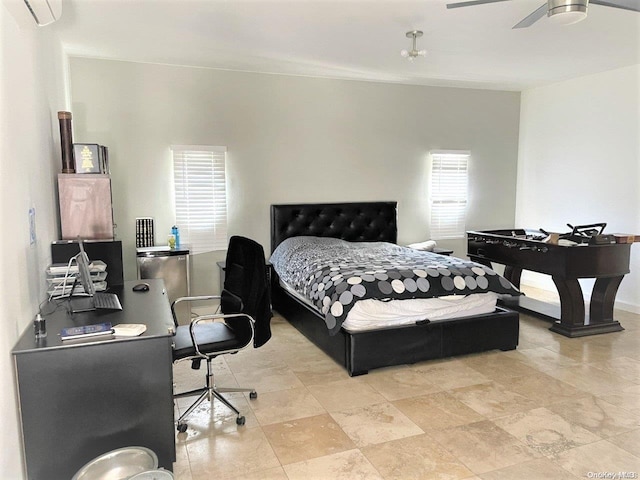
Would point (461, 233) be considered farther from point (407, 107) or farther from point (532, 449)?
point (532, 449)

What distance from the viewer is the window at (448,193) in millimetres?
6188

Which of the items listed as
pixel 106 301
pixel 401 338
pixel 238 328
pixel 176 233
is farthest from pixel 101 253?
pixel 401 338

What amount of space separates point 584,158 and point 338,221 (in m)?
3.07

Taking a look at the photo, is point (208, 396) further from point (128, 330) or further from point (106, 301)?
point (128, 330)

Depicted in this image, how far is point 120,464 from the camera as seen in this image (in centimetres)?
206

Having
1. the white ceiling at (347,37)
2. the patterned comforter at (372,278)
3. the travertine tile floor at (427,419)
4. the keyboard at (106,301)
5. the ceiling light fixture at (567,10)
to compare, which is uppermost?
the white ceiling at (347,37)

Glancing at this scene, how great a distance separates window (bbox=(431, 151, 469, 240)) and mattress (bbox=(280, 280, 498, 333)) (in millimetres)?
2427

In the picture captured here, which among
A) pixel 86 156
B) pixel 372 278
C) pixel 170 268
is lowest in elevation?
pixel 170 268

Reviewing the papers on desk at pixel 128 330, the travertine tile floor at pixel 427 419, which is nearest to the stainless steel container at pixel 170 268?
the travertine tile floor at pixel 427 419

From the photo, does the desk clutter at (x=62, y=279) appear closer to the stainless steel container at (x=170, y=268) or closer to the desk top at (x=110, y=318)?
the desk top at (x=110, y=318)

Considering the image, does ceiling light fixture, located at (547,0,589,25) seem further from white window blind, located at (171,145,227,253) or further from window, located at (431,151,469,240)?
window, located at (431,151,469,240)

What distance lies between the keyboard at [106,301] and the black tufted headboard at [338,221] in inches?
106

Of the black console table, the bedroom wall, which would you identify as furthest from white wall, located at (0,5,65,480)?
the black console table

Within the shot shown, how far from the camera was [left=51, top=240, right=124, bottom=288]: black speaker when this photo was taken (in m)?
2.99
